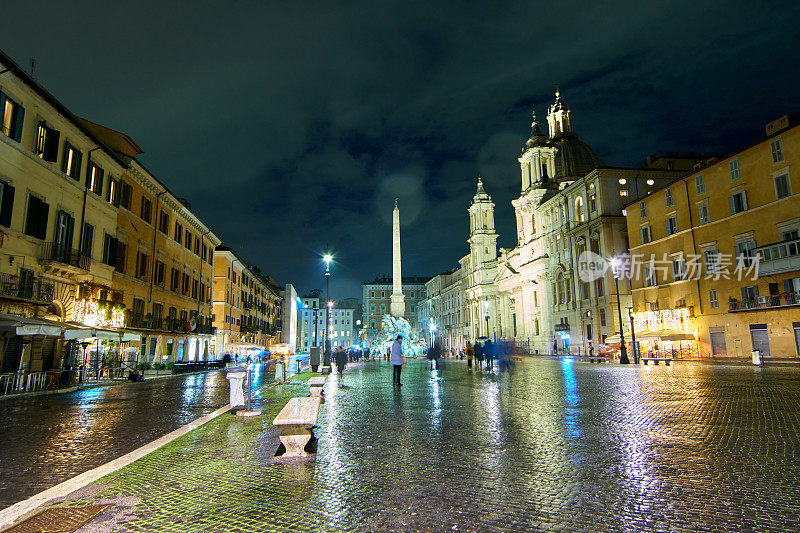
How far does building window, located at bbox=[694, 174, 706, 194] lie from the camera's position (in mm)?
35719

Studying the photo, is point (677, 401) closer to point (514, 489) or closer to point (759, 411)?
point (759, 411)

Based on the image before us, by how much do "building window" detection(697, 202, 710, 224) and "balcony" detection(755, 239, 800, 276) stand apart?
217 inches

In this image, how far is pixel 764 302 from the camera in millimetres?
30109

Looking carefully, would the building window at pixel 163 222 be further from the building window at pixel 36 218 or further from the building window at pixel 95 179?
the building window at pixel 36 218

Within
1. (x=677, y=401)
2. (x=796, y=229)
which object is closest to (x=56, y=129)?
(x=677, y=401)

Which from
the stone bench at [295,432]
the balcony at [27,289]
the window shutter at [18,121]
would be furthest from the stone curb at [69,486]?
the window shutter at [18,121]

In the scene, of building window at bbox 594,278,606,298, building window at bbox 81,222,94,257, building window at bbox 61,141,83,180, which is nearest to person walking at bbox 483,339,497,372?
building window at bbox 81,222,94,257

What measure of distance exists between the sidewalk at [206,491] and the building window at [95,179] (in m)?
20.5

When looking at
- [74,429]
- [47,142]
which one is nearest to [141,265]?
[47,142]

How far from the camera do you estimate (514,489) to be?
4.51 meters

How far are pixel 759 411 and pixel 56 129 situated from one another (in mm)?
25162

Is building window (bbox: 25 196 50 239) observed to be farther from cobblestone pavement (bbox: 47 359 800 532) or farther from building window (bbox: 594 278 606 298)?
building window (bbox: 594 278 606 298)

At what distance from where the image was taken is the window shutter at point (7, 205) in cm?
1664

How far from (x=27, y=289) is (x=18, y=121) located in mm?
6167
